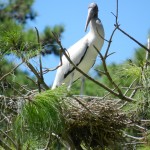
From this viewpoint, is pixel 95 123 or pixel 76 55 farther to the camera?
pixel 76 55

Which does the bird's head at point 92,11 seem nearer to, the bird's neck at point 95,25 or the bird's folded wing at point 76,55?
the bird's neck at point 95,25

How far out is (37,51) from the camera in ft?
8.72

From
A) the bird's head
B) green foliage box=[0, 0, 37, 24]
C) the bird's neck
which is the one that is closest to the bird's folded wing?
the bird's neck

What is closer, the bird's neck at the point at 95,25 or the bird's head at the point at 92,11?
the bird's neck at the point at 95,25

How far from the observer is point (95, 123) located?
11.1ft

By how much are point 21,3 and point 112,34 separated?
7.28 metres

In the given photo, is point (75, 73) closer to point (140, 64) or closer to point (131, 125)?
point (131, 125)

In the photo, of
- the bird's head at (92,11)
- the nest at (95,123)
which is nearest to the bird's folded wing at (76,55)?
the bird's head at (92,11)

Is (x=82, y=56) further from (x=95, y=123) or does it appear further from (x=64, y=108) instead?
(x=64, y=108)

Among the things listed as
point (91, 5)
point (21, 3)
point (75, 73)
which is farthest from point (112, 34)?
point (21, 3)

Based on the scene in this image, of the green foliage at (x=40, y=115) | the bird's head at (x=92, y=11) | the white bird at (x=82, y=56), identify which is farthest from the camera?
the bird's head at (x=92, y=11)

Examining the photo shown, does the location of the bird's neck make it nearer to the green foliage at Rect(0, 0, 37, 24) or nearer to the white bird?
the white bird

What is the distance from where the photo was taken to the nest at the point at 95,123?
3.35m

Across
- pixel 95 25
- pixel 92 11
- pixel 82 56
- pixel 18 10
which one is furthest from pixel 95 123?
pixel 18 10
